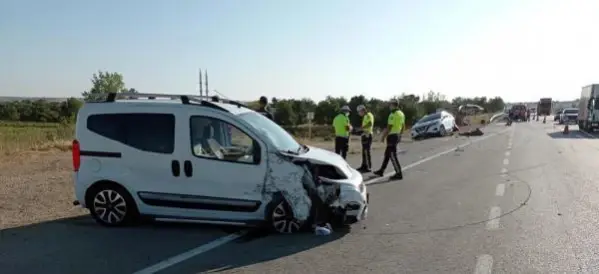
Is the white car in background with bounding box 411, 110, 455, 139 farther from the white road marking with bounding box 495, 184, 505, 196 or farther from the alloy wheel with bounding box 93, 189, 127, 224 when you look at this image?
the alloy wheel with bounding box 93, 189, 127, 224

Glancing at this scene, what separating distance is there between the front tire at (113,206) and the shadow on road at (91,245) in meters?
0.13

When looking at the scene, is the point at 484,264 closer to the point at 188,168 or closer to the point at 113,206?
the point at 188,168

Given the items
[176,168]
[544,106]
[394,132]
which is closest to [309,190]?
[176,168]

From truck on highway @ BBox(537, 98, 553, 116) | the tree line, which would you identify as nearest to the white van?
the tree line

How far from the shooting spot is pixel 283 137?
298 inches

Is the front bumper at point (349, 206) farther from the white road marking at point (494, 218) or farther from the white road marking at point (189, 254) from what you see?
the white road marking at point (494, 218)

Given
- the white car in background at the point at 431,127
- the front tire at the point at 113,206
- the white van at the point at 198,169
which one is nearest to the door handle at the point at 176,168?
the white van at the point at 198,169

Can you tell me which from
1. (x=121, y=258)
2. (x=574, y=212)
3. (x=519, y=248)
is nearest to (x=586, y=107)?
(x=574, y=212)

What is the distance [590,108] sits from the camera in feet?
123

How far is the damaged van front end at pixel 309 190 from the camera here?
668 centimetres

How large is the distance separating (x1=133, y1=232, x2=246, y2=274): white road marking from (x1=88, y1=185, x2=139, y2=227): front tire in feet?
4.75

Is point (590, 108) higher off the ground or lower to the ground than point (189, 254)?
higher

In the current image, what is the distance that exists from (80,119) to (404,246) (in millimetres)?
4730

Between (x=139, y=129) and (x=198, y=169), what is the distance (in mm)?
1061
